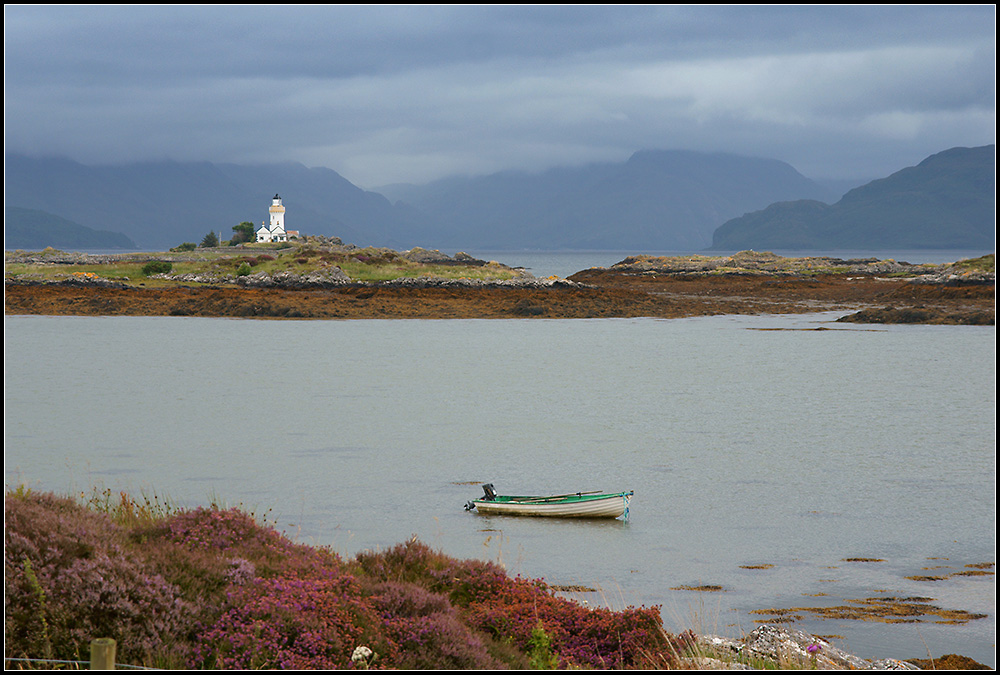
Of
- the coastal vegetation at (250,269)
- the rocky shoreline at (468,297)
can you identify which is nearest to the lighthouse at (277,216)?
the rocky shoreline at (468,297)

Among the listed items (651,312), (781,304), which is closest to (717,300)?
(781,304)

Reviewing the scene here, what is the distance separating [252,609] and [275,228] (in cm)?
14278

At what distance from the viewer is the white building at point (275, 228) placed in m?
141

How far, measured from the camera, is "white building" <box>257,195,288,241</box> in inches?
5551

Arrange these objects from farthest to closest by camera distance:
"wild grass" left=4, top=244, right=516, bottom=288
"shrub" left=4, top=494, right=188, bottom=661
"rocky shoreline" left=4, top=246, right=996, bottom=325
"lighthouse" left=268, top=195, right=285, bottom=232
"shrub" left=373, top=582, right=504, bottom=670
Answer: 1. "lighthouse" left=268, top=195, right=285, bottom=232
2. "wild grass" left=4, top=244, right=516, bottom=288
3. "rocky shoreline" left=4, top=246, right=996, bottom=325
4. "shrub" left=373, top=582, right=504, bottom=670
5. "shrub" left=4, top=494, right=188, bottom=661

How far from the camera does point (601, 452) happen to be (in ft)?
70.6

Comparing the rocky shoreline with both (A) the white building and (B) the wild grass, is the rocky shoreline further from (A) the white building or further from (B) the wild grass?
(A) the white building

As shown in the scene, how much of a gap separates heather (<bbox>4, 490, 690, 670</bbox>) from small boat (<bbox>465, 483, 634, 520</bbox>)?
217 inches

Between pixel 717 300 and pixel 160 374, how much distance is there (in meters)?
53.2

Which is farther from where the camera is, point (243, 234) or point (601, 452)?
point (243, 234)

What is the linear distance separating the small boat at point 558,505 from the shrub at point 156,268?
76404 mm

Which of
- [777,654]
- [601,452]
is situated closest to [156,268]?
[601,452]

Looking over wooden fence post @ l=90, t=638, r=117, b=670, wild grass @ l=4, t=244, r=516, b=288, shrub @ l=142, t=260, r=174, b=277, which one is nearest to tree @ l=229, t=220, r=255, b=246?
wild grass @ l=4, t=244, r=516, b=288

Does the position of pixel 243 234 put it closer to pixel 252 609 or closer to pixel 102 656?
pixel 252 609
